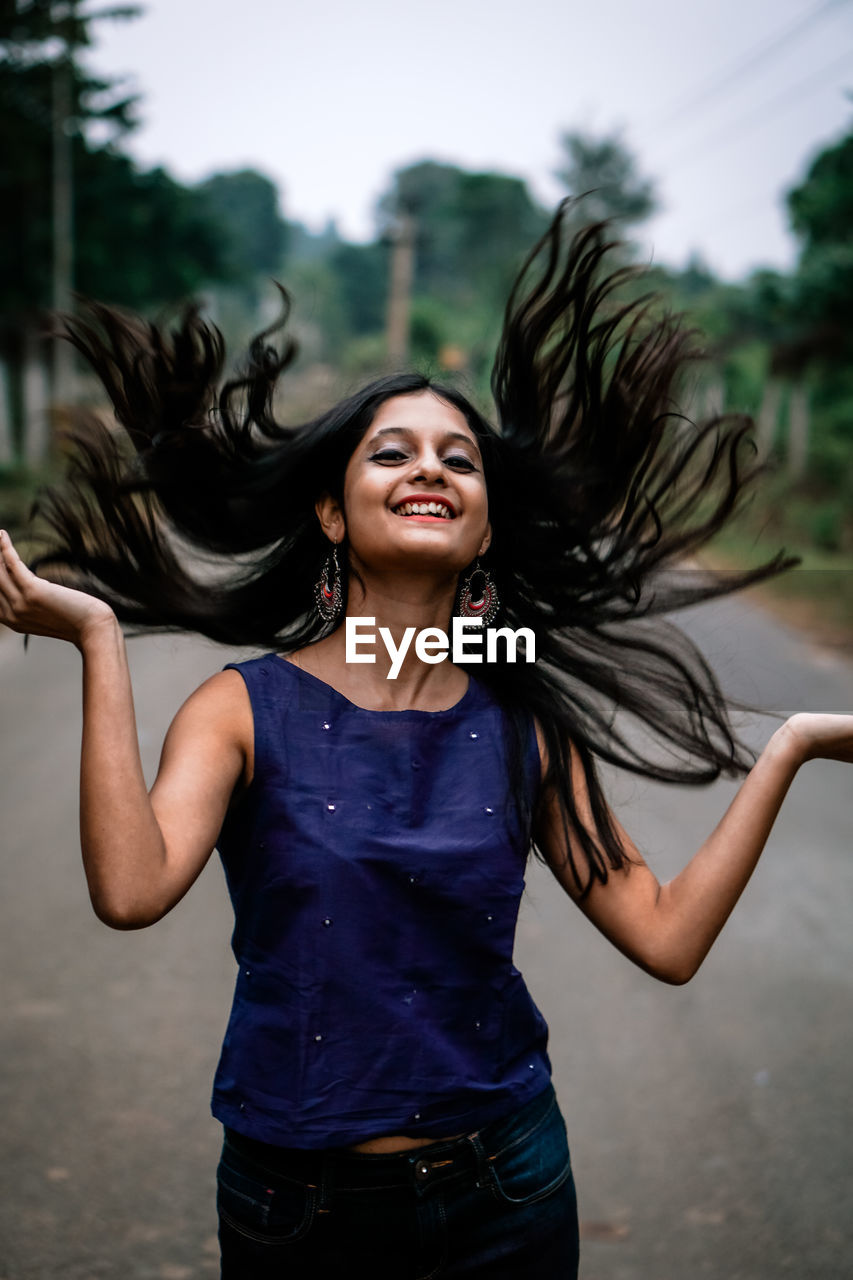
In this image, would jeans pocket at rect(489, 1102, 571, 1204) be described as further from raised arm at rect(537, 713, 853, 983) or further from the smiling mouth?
the smiling mouth

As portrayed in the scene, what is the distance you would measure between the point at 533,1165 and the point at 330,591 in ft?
3.28

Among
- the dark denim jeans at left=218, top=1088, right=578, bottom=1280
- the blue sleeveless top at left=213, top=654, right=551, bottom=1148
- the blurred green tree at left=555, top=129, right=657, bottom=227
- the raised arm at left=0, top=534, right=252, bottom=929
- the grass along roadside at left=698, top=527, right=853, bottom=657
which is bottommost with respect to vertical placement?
the grass along roadside at left=698, top=527, right=853, bottom=657

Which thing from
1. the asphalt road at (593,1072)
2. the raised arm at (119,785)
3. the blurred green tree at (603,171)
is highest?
the blurred green tree at (603,171)

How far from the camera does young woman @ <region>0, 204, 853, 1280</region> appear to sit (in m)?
1.91

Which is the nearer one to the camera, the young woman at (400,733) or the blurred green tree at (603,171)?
the young woman at (400,733)

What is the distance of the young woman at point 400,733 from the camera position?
1.91 meters

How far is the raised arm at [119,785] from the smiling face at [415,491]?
0.46 meters

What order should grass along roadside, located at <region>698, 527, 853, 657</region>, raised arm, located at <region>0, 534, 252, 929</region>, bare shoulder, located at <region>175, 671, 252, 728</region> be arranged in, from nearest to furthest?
1. raised arm, located at <region>0, 534, 252, 929</region>
2. bare shoulder, located at <region>175, 671, 252, 728</region>
3. grass along roadside, located at <region>698, 527, 853, 657</region>

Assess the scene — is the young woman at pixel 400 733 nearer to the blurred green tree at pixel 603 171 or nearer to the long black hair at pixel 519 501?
the long black hair at pixel 519 501

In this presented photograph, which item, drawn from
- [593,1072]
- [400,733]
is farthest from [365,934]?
[593,1072]

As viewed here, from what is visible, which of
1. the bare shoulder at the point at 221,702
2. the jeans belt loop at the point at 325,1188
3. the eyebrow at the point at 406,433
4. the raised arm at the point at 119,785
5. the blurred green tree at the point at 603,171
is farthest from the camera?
the blurred green tree at the point at 603,171

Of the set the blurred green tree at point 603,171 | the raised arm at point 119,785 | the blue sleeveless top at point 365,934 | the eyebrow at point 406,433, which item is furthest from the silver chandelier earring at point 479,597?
the blurred green tree at point 603,171

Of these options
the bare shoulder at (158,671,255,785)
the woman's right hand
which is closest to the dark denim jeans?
the bare shoulder at (158,671,255,785)

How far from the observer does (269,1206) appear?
6.31 feet
